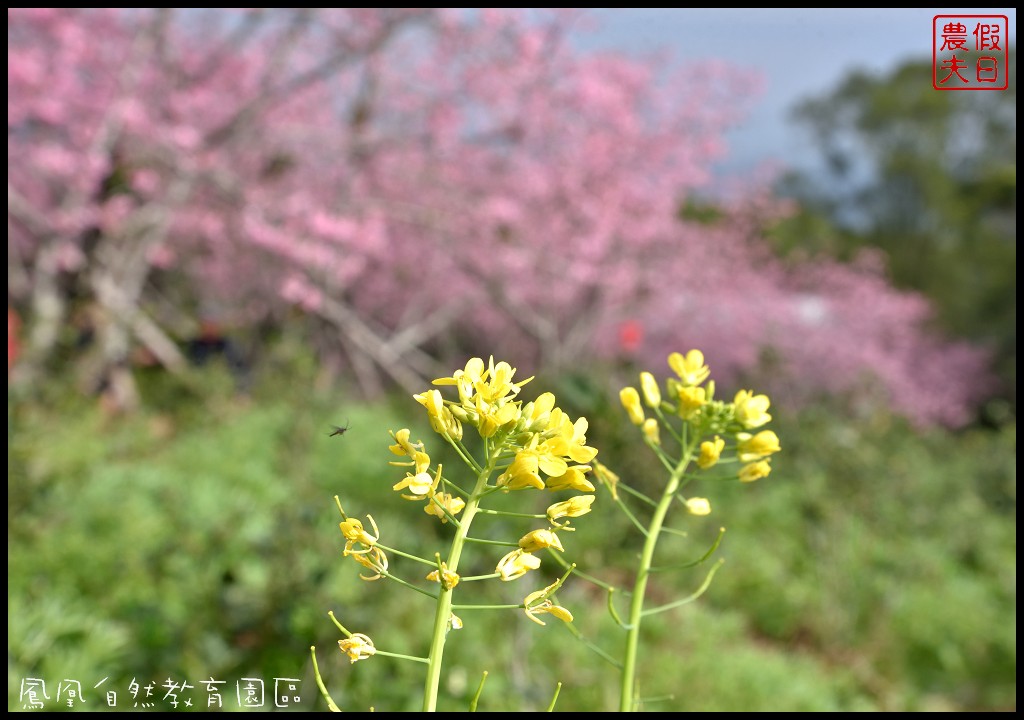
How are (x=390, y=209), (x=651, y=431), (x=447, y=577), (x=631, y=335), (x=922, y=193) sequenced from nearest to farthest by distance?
(x=447, y=577) → (x=651, y=431) → (x=390, y=209) → (x=631, y=335) → (x=922, y=193)

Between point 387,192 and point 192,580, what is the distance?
7.93 m

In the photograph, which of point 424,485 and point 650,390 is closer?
point 424,485

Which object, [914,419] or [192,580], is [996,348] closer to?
[914,419]

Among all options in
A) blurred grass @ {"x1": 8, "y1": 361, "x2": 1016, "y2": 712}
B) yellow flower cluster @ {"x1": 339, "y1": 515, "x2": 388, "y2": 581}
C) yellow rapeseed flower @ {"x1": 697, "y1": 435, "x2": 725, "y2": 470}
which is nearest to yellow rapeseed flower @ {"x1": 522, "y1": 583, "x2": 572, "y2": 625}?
yellow flower cluster @ {"x1": 339, "y1": 515, "x2": 388, "y2": 581}

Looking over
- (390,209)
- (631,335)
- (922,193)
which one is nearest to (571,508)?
(390,209)

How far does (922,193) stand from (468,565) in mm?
16281

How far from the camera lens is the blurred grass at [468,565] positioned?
253 centimetres

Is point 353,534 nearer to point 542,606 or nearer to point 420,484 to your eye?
point 420,484

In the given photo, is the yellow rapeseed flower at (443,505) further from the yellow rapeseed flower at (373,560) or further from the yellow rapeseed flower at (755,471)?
the yellow rapeseed flower at (755,471)

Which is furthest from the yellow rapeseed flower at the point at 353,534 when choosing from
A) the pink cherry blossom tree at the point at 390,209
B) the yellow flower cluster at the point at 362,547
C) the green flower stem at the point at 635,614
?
the pink cherry blossom tree at the point at 390,209

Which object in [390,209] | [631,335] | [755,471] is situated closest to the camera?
[755,471]

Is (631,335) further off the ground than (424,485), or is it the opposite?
(424,485)

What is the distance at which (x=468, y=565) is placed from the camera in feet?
9.68

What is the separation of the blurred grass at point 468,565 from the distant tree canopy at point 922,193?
30.5 feet
